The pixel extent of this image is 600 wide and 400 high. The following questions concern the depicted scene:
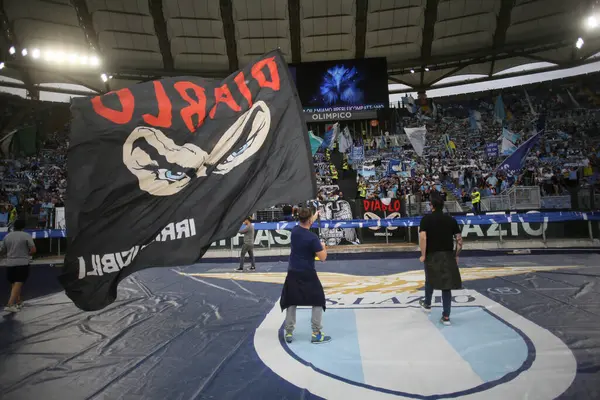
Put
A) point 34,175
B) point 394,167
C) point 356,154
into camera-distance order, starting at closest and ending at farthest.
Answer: point 394,167 < point 356,154 < point 34,175

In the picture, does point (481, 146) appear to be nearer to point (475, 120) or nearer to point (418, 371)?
point (475, 120)

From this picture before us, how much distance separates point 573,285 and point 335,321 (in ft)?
16.5

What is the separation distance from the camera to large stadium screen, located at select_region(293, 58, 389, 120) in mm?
26641

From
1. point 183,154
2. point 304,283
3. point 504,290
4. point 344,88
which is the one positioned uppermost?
point 344,88

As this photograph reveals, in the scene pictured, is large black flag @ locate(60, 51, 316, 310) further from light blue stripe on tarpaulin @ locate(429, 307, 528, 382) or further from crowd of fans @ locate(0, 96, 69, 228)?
crowd of fans @ locate(0, 96, 69, 228)

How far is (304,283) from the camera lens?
4.47 m

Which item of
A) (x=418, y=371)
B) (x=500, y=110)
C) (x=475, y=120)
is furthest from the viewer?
(x=475, y=120)

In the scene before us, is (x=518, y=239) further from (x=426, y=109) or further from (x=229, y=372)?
(x=426, y=109)

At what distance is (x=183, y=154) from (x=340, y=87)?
25006 millimetres

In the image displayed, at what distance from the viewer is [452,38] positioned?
29.2 m

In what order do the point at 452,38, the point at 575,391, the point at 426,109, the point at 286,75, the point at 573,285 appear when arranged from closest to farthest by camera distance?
the point at 575,391 → the point at 286,75 → the point at 573,285 → the point at 452,38 → the point at 426,109

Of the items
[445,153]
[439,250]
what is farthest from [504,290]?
[445,153]

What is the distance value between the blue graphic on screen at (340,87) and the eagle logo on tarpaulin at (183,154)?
78.6 feet

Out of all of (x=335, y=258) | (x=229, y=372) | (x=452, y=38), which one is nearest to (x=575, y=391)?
(x=229, y=372)
